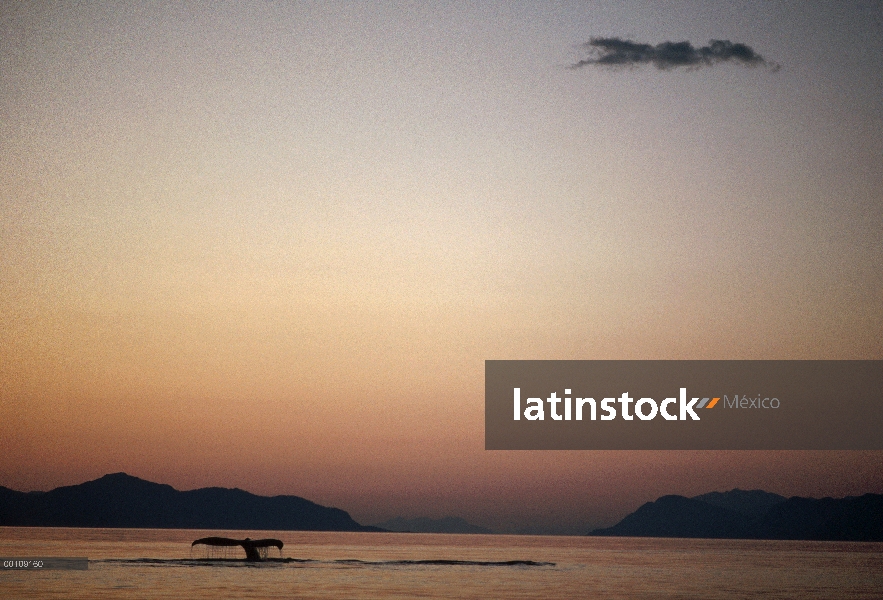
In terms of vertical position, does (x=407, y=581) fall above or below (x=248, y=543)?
below

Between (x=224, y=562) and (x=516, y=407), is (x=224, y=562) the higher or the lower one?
the lower one

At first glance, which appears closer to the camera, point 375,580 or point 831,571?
point 375,580

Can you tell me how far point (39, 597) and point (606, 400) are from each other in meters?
34.3

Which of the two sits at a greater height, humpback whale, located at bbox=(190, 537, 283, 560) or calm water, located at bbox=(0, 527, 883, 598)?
humpback whale, located at bbox=(190, 537, 283, 560)

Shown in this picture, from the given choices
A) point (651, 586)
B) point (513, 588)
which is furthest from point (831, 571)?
point (513, 588)

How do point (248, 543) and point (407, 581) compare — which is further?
point (248, 543)

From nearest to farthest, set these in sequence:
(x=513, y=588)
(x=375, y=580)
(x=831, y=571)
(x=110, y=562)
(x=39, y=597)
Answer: (x=39, y=597) < (x=513, y=588) < (x=375, y=580) < (x=110, y=562) < (x=831, y=571)

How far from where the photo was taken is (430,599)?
55.9 metres

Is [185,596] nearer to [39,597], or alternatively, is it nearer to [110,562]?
[39,597]

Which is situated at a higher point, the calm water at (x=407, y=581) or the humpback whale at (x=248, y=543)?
the humpback whale at (x=248, y=543)

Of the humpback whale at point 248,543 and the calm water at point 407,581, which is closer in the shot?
the calm water at point 407,581

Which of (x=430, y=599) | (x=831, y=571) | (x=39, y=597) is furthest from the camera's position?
(x=831, y=571)

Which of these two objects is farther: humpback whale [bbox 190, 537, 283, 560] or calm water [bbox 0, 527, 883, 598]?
humpback whale [bbox 190, 537, 283, 560]

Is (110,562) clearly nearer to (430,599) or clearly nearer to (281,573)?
(281,573)
